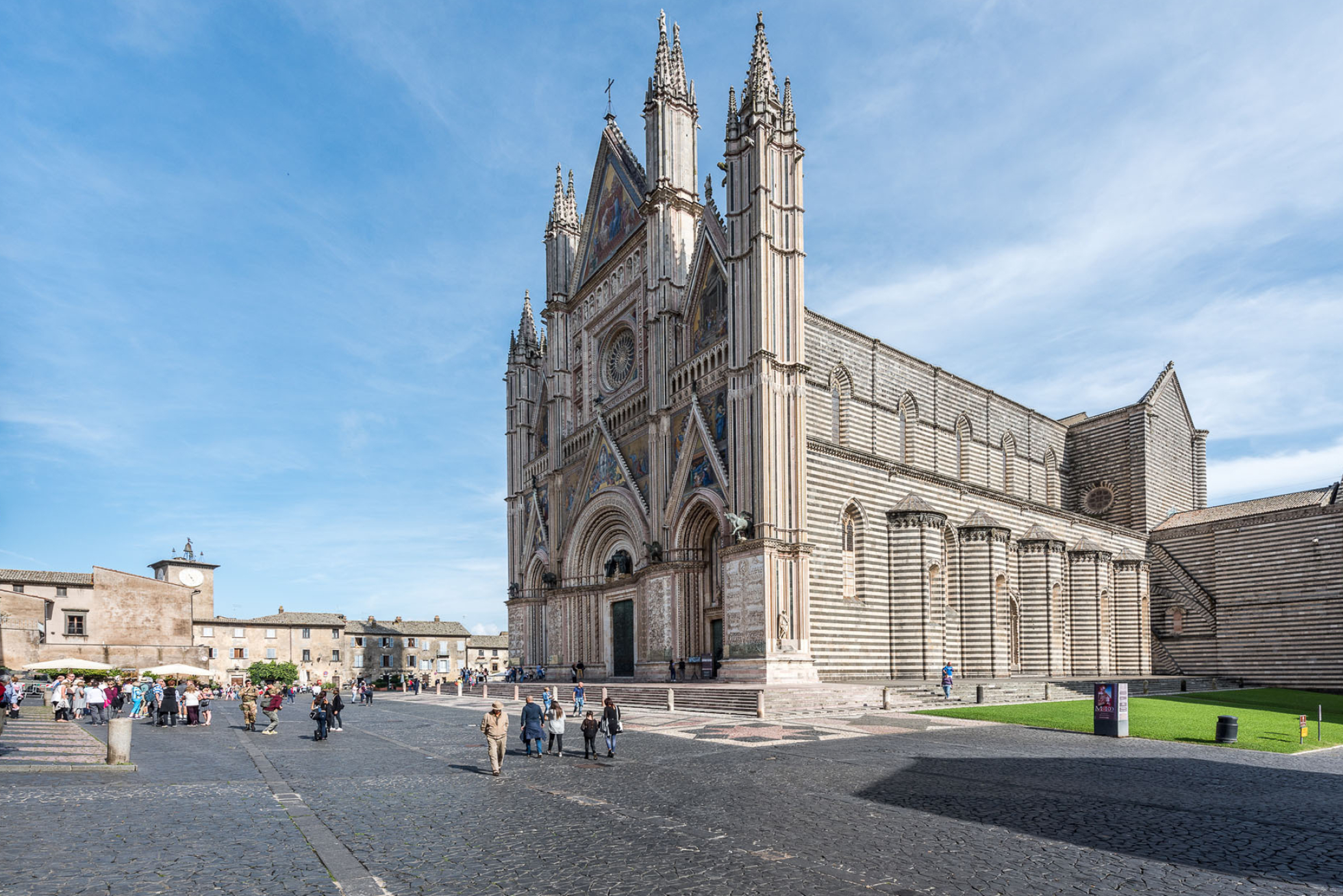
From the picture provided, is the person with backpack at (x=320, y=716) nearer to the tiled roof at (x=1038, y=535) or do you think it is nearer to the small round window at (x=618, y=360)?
the small round window at (x=618, y=360)

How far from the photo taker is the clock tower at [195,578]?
74.4 meters

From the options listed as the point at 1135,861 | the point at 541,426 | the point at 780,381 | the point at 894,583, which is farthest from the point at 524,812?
the point at 541,426

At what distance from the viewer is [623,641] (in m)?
43.1

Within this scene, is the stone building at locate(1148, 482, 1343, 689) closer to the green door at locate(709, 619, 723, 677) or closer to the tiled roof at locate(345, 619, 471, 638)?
the green door at locate(709, 619, 723, 677)

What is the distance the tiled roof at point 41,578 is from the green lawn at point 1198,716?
58423 mm

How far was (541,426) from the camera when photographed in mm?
52969

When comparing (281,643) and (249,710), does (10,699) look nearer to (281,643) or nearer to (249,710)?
(249,710)

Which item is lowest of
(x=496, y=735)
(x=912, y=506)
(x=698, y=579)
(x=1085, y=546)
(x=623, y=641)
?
(x=623, y=641)

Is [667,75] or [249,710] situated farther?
[667,75]

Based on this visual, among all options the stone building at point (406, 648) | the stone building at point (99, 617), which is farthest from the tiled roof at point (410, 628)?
the stone building at point (99, 617)

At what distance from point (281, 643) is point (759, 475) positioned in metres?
63.4

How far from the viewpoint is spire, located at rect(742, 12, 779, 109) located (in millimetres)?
36062

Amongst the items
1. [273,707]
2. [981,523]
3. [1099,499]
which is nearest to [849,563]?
[981,523]

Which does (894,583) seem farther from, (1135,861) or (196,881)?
(196,881)
